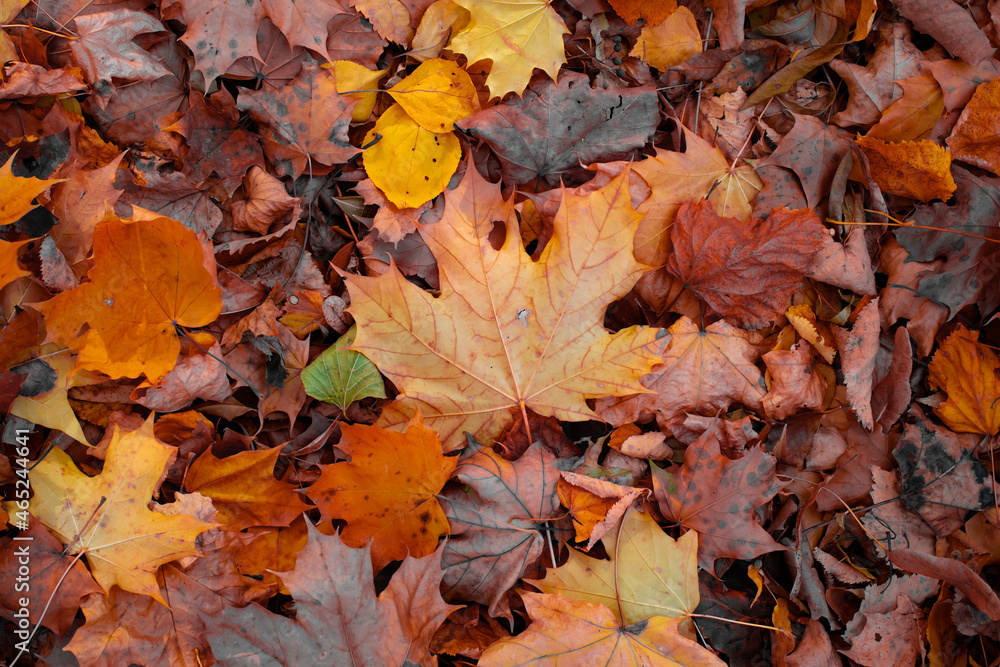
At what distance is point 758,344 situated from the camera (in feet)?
5.92

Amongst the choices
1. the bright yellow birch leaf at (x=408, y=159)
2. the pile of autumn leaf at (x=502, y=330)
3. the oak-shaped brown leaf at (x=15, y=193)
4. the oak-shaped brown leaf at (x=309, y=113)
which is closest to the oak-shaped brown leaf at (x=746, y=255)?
the pile of autumn leaf at (x=502, y=330)

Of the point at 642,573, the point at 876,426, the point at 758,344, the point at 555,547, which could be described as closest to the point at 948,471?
the point at 876,426

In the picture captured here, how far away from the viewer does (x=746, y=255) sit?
1688mm

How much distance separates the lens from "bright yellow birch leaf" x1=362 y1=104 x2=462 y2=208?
1.75 meters

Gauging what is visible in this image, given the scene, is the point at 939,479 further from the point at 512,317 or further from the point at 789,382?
the point at 512,317

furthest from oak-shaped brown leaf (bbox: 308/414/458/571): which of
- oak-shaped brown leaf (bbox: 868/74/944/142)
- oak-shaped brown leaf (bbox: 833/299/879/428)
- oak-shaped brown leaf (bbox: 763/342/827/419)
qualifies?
oak-shaped brown leaf (bbox: 868/74/944/142)

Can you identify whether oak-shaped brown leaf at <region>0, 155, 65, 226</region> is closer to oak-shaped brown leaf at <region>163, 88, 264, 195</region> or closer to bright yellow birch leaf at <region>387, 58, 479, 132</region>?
oak-shaped brown leaf at <region>163, 88, 264, 195</region>

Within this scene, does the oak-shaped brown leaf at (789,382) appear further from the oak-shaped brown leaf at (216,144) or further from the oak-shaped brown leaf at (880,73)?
the oak-shaped brown leaf at (216,144)

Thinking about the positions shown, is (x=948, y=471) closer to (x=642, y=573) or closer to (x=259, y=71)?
(x=642, y=573)

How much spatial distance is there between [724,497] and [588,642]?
1.78 feet

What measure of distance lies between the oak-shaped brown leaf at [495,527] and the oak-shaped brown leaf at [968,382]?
1.28 m

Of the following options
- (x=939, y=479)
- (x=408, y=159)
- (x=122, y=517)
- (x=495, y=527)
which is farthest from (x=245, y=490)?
(x=939, y=479)

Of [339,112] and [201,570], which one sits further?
[339,112]

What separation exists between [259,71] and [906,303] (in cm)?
214
